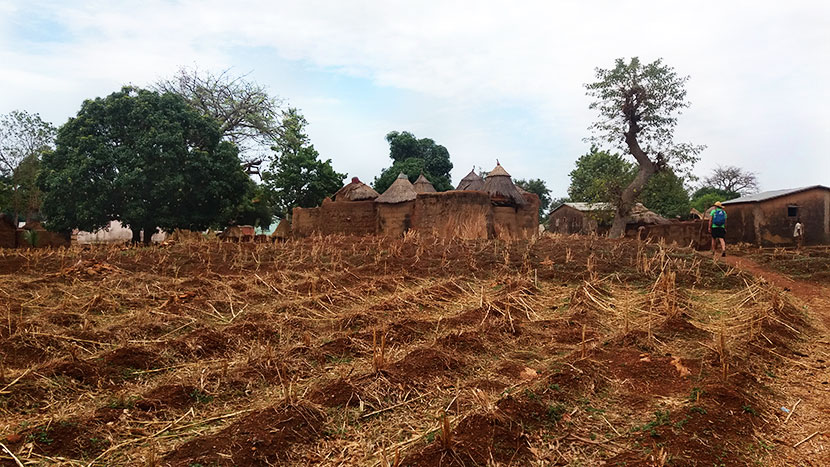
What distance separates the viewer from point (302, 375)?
159 inches

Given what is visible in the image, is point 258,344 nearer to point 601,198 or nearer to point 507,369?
point 507,369

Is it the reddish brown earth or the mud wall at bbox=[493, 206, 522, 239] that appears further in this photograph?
the mud wall at bbox=[493, 206, 522, 239]

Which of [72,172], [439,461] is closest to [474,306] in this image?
[439,461]

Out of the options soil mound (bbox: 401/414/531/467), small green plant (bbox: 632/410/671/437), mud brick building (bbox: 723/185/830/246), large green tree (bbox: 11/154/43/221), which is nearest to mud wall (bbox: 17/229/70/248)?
large green tree (bbox: 11/154/43/221)

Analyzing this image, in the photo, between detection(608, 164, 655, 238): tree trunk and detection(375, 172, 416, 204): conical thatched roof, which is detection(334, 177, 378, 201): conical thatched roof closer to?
detection(375, 172, 416, 204): conical thatched roof

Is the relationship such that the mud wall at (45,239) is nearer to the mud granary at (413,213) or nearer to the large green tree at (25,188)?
the large green tree at (25,188)

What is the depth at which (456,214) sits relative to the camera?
14398mm

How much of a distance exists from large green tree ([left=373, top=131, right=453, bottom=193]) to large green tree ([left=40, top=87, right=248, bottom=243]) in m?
15.2

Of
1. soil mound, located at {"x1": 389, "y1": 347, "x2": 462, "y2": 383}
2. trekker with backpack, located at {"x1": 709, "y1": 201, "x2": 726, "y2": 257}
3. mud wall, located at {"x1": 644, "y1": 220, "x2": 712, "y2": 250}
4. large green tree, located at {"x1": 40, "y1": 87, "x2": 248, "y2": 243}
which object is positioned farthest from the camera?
mud wall, located at {"x1": 644, "y1": 220, "x2": 712, "y2": 250}

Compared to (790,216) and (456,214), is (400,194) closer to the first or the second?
(456,214)

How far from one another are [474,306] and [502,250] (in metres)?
4.08

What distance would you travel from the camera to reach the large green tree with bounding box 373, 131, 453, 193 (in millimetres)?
31656

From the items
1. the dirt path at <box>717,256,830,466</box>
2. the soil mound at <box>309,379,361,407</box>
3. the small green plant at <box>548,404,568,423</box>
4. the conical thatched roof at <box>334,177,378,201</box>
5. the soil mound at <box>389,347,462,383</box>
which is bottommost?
the dirt path at <box>717,256,830,466</box>

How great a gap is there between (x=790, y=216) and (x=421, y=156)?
20.9 meters
